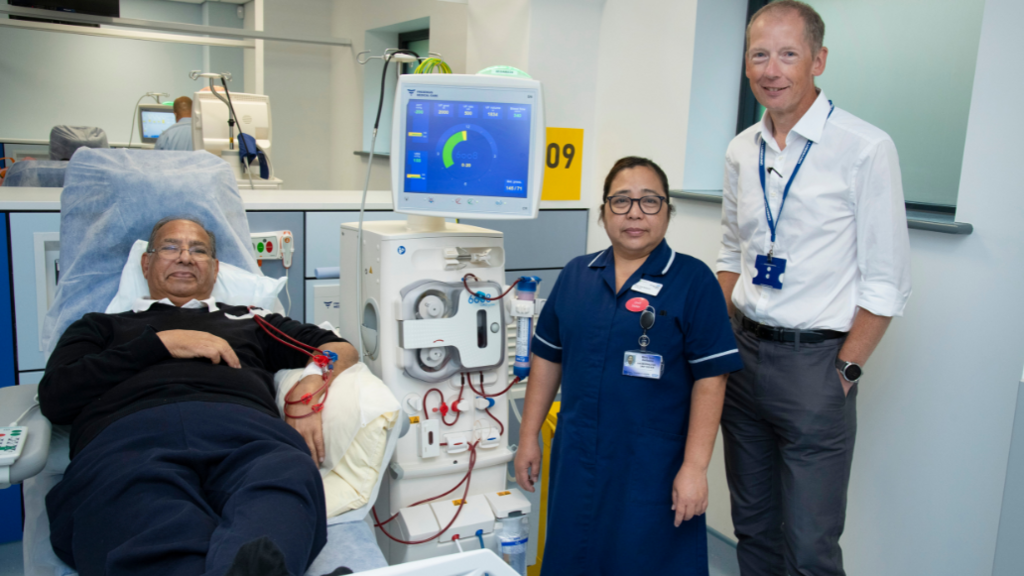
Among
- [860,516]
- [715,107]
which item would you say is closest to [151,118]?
[715,107]

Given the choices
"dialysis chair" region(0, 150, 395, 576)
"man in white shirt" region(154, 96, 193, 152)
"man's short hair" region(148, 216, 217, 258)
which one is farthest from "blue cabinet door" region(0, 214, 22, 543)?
"man in white shirt" region(154, 96, 193, 152)

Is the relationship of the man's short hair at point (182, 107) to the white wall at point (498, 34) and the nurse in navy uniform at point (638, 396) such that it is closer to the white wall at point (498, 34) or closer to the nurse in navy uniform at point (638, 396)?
the white wall at point (498, 34)

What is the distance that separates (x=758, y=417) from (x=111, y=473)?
4.49ft

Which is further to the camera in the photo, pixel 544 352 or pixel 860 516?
pixel 860 516

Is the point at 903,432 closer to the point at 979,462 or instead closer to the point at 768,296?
the point at 979,462

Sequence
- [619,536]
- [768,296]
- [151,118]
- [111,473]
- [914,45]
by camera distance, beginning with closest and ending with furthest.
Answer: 1. [111,473]
2. [619,536]
3. [768,296]
4. [914,45]
5. [151,118]

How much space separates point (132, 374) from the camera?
161 centimetres

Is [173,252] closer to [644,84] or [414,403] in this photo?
A: [414,403]

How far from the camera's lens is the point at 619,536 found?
4.96 feet

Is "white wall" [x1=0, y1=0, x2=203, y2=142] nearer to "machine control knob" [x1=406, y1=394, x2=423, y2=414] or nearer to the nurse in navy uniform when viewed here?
"machine control knob" [x1=406, y1=394, x2=423, y2=414]

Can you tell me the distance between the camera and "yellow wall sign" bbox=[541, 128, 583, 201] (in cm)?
296

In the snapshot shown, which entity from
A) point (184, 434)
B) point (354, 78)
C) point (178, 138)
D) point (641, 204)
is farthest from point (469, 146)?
point (354, 78)

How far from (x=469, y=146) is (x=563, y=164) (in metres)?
1.21

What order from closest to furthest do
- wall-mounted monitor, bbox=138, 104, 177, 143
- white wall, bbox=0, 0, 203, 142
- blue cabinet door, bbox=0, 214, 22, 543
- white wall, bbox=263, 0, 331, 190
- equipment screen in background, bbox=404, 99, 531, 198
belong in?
equipment screen in background, bbox=404, 99, 531, 198 < blue cabinet door, bbox=0, 214, 22, 543 < white wall, bbox=263, 0, 331, 190 < wall-mounted monitor, bbox=138, 104, 177, 143 < white wall, bbox=0, 0, 203, 142
